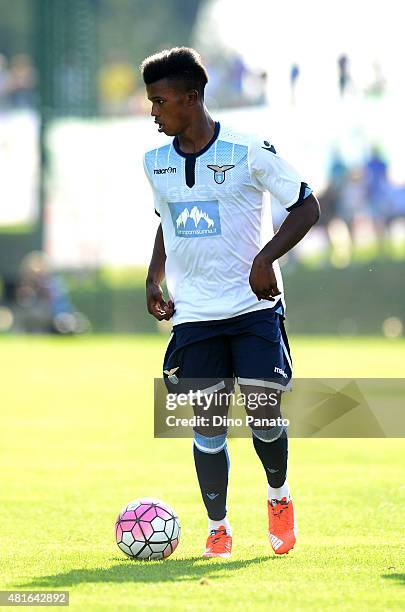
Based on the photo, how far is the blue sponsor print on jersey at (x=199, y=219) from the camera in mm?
6668

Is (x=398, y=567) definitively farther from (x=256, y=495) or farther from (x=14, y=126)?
(x=14, y=126)

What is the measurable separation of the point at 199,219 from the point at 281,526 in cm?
153

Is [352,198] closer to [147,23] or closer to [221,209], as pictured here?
[147,23]

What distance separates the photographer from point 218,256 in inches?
264

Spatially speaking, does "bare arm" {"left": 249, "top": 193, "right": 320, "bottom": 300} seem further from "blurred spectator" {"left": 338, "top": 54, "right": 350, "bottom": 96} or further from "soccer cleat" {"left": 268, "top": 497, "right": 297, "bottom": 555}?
"blurred spectator" {"left": 338, "top": 54, "right": 350, "bottom": 96}

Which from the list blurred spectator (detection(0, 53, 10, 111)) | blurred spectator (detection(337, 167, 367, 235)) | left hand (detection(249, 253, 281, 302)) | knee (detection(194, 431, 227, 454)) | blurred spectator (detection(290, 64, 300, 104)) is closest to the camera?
left hand (detection(249, 253, 281, 302))

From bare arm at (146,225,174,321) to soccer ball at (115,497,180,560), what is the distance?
96 cm

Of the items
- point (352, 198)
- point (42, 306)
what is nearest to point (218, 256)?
point (42, 306)

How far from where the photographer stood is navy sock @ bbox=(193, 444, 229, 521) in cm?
678

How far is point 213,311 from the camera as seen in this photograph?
21.9 feet

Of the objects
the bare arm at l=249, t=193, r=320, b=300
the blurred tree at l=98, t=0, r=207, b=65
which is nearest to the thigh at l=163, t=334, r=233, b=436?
the bare arm at l=249, t=193, r=320, b=300

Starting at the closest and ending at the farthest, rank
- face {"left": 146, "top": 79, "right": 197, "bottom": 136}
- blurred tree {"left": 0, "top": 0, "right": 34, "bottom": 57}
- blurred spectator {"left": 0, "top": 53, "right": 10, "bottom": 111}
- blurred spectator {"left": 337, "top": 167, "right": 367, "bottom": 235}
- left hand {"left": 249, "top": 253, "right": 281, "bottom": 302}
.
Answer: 1. left hand {"left": 249, "top": 253, "right": 281, "bottom": 302}
2. face {"left": 146, "top": 79, "right": 197, "bottom": 136}
3. blurred spectator {"left": 337, "top": 167, "right": 367, "bottom": 235}
4. blurred spectator {"left": 0, "top": 53, "right": 10, "bottom": 111}
5. blurred tree {"left": 0, "top": 0, "right": 34, "bottom": 57}

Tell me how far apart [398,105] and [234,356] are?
27326mm

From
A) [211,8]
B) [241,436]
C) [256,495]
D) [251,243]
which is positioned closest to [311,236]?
[211,8]
